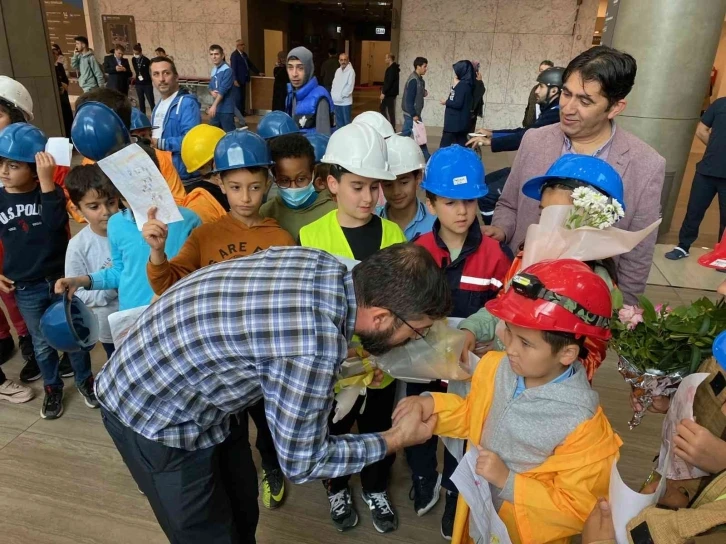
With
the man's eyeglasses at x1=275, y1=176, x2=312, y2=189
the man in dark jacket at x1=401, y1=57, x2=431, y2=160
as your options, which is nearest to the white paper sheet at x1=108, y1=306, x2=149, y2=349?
the man's eyeglasses at x1=275, y1=176, x2=312, y2=189

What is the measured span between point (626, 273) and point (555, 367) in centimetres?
100

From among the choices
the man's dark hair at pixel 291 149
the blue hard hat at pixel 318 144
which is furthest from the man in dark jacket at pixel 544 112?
the man's dark hair at pixel 291 149

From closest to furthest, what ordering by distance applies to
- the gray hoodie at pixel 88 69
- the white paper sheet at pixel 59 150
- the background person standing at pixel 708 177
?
the white paper sheet at pixel 59 150, the background person standing at pixel 708 177, the gray hoodie at pixel 88 69

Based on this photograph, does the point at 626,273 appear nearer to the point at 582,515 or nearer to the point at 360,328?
the point at 582,515

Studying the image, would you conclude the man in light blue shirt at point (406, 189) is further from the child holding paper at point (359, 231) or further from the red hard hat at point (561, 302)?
the red hard hat at point (561, 302)

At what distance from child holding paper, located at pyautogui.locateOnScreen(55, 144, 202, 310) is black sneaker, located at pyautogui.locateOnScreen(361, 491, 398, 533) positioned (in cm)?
143

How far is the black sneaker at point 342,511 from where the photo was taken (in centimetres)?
238

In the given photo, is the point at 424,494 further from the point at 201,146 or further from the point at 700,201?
the point at 700,201

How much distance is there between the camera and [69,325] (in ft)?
8.10

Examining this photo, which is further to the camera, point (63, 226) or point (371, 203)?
point (63, 226)

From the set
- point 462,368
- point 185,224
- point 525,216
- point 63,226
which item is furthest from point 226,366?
point 63,226

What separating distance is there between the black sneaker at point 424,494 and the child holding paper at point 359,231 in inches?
5.2

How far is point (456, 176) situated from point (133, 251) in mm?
1546

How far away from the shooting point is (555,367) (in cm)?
151
